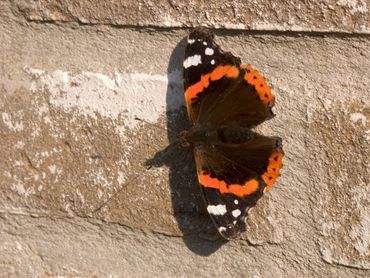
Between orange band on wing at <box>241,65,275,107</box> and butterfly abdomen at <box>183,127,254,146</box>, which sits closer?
orange band on wing at <box>241,65,275,107</box>

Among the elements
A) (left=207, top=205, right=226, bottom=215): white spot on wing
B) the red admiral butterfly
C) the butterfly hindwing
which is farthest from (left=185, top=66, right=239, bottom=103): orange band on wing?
(left=207, top=205, right=226, bottom=215): white spot on wing

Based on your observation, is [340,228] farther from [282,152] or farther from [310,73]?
[310,73]

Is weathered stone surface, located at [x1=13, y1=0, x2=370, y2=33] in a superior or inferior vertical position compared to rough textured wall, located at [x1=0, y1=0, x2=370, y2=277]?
superior

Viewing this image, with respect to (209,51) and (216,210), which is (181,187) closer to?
(216,210)

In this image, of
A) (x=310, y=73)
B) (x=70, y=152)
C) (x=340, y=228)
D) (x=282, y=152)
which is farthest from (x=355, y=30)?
(x=70, y=152)

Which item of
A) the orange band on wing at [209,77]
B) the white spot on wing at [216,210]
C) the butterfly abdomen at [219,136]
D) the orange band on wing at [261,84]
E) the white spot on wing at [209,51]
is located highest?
the white spot on wing at [209,51]

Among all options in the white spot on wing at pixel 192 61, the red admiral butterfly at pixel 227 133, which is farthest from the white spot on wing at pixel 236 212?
the white spot on wing at pixel 192 61

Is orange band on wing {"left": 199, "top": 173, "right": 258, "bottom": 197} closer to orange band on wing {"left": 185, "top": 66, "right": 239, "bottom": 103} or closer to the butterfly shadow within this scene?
the butterfly shadow

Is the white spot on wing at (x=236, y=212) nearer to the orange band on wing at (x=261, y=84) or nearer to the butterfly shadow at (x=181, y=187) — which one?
the butterfly shadow at (x=181, y=187)
